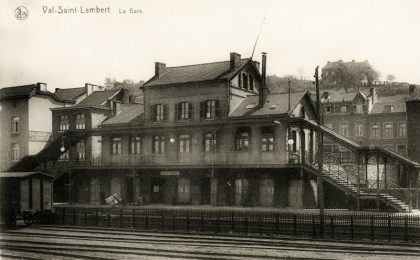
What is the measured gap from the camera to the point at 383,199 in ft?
94.0

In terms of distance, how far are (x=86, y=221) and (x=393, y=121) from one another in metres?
40.6

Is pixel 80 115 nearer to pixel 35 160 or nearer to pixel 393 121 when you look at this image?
pixel 35 160

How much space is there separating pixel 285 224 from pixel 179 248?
20.8 feet

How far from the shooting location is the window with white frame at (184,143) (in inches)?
1458

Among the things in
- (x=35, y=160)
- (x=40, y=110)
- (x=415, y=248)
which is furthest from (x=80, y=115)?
(x=415, y=248)

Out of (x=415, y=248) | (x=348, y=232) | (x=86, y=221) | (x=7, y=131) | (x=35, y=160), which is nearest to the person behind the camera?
(x=415, y=248)

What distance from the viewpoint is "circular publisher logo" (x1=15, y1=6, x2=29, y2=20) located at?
15.6 meters

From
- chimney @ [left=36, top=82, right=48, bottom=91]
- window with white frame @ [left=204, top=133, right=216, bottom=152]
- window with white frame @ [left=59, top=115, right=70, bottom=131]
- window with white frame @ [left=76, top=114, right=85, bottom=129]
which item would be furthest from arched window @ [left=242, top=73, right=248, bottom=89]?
chimney @ [left=36, top=82, right=48, bottom=91]

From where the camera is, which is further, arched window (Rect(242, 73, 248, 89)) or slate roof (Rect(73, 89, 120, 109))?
slate roof (Rect(73, 89, 120, 109))

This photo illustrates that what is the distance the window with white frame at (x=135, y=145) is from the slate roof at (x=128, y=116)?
4.75 feet

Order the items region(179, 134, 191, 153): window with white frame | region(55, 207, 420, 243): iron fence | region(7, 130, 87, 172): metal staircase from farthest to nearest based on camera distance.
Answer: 1. region(7, 130, 87, 172): metal staircase
2. region(179, 134, 191, 153): window with white frame
3. region(55, 207, 420, 243): iron fence

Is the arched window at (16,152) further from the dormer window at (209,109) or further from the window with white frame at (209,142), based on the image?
the window with white frame at (209,142)

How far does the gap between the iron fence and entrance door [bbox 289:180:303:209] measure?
821 cm

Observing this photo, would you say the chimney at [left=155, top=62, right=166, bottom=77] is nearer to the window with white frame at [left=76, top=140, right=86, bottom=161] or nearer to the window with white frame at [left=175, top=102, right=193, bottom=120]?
the window with white frame at [left=175, top=102, right=193, bottom=120]
